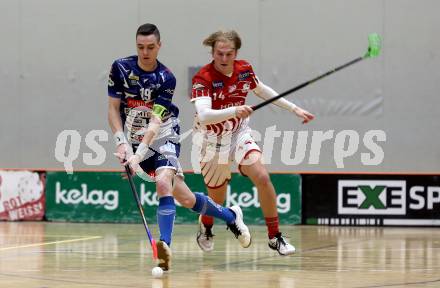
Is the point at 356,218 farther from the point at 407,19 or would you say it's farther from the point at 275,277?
the point at 275,277

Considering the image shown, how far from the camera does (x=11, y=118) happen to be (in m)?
14.7

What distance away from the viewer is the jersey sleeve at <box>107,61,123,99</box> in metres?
7.01

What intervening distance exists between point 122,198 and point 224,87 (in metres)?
6.02

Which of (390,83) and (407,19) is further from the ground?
(407,19)

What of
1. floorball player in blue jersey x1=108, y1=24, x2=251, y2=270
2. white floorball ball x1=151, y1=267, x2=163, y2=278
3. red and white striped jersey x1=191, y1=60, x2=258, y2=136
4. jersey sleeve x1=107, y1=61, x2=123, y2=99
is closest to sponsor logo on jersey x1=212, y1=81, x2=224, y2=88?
red and white striped jersey x1=191, y1=60, x2=258, y2=136

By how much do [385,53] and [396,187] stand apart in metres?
2.19

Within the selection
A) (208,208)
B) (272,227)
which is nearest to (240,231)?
(272,227)

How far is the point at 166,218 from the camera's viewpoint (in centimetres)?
683

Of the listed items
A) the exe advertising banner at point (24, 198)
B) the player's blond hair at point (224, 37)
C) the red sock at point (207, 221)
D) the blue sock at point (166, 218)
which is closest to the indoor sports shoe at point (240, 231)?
the red sock at point (207, 221)

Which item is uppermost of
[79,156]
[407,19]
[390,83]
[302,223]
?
[407,19]

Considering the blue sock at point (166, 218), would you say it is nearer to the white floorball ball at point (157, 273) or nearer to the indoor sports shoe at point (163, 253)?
the indoor sports shoe at point (163, 253)

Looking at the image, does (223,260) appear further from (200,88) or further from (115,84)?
(115,84)

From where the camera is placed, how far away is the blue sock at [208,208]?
24.3 feet

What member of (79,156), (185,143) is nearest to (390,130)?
(185,143)
